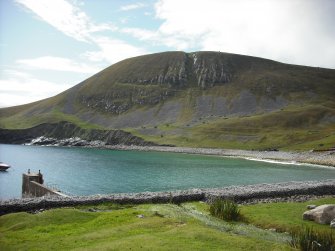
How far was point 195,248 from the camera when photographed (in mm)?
23469

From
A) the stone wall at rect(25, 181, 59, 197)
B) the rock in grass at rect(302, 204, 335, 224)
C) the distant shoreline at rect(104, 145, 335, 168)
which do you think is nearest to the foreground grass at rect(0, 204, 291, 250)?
the rock in grass at rect(302, 204, 335, 224)

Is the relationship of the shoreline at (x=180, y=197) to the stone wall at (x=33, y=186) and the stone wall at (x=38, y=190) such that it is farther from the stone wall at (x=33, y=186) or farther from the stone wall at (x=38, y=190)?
the stone wall at (x=33, y=186)

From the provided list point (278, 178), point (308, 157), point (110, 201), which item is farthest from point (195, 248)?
point (308, 157)

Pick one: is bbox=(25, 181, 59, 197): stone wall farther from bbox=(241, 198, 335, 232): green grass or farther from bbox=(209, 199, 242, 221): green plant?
bbox=(241, 198, 335, 232): green grass

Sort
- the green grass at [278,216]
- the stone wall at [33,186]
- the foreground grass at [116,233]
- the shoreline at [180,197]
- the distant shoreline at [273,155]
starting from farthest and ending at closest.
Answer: the distant shoreline at [273,155] < the stone wall at [33,186] < the shoreline at [180,197] < the green grass at [278,216] < the foreground grass at [116,233]

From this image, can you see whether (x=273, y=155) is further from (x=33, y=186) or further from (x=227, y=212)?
(x=227, y=212)

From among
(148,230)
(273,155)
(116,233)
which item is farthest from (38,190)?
(273,155)

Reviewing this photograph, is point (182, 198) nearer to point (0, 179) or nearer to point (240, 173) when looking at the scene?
point (240, 173)

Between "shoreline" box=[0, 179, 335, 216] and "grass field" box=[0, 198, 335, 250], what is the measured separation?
2.72m

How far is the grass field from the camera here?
24406 mm

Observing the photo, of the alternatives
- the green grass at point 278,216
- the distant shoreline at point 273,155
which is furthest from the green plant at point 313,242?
the distant shoreline at point 273,155

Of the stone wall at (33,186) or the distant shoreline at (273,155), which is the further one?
the distant shoreline at (273,155)

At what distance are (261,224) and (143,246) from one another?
1430cm

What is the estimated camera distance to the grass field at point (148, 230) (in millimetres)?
24406
